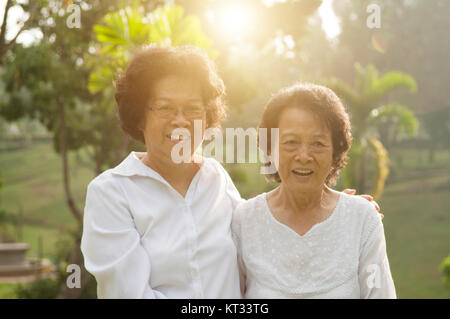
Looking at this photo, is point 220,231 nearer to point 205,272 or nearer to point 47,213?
point 205,272

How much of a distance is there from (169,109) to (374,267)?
Answer: 124 cm

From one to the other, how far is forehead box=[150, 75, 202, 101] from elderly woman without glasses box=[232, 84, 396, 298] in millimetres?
400

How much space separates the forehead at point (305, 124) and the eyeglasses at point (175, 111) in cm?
44

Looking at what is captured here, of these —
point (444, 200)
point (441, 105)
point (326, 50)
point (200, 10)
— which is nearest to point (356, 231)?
point (200, 10)

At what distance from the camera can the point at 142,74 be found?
2.85 meters

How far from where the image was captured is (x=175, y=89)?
2.81 metres

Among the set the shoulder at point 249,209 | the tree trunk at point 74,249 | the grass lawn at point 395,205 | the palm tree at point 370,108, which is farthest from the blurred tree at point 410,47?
the shoulder at point 249,209

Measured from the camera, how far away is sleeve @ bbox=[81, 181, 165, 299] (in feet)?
8.25

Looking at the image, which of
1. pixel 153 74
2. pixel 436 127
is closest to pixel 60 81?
pixel 153 74

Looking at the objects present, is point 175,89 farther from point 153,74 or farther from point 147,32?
point 147,32

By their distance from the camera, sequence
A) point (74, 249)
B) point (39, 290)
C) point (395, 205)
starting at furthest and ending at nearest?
point (395, 205), point (39, 290), point (74, 249)

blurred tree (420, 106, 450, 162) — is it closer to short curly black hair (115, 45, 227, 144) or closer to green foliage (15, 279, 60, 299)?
green foliage (15, 279, 60, 299)
